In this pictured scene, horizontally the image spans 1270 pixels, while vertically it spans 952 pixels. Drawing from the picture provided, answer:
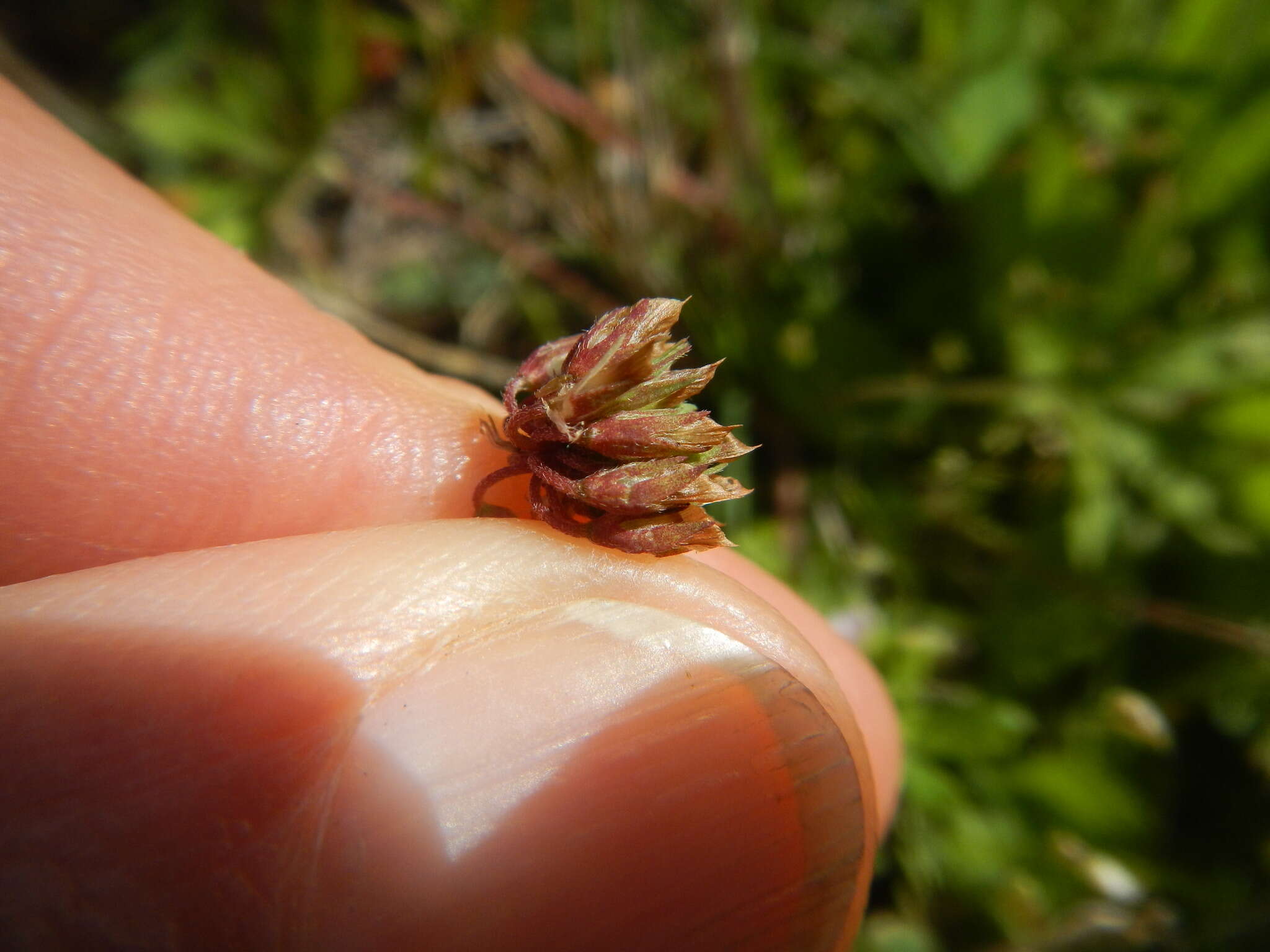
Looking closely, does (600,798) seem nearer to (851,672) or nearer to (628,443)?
(628,443)

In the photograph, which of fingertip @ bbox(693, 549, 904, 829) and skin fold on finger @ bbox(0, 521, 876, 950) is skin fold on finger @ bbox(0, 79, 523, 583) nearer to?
skin fold on finger @ bbox(0, 521, 876, 950)

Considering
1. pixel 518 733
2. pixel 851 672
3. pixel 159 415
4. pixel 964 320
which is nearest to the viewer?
pixel 518 733

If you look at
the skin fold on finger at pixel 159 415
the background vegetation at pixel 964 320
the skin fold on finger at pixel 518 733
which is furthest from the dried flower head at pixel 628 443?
the background vegetation at pixel 964 320

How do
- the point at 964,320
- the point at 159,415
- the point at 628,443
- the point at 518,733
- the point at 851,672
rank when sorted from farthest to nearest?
1. the point at 964,320
2. the point at 851,672
3. the point at 159,415
4. the point at 628,443
5. the point at 518,733

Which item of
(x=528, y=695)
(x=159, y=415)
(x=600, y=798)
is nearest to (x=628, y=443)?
(x=528, y=695)

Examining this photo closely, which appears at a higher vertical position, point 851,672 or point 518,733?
point 518,733

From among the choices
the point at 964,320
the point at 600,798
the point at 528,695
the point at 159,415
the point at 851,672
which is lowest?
the point at 851,672

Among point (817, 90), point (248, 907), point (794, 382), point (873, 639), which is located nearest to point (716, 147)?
point (817, 90)
